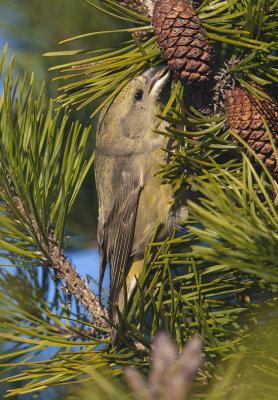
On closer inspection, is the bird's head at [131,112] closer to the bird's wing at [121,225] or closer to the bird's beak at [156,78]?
the bird's beak at [156,78]

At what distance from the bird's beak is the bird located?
0.15ft

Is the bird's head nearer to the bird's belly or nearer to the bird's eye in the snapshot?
the bird's eye

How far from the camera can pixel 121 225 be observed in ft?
8.81

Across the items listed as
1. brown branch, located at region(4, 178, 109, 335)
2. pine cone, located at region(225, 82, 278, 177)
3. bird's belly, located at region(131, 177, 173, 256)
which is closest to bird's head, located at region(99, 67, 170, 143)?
bird's belly, located at region(131, 177, 173, 256)

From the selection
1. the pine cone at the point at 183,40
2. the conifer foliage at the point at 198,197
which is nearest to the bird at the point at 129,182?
the conifer foliage at the point at 198,197

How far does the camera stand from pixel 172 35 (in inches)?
61.5

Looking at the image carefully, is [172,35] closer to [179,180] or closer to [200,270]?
[179,180]

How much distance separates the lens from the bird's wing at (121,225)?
8.48ft

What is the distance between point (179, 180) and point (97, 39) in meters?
1.08

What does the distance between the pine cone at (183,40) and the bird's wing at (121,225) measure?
1105 mm

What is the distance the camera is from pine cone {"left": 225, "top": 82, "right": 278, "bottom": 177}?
1.54 m

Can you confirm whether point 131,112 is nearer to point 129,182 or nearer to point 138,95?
point 138,95

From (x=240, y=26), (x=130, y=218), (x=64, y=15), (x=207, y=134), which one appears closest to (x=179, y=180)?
(x=207, y=134)

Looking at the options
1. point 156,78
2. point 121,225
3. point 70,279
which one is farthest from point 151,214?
point 70,279
